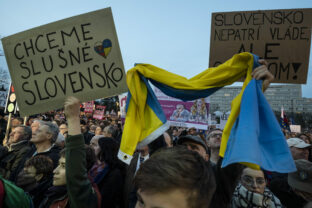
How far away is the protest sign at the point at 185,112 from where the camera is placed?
598 cm

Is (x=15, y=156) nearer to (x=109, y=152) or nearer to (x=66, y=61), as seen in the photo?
(x=109, y=152)

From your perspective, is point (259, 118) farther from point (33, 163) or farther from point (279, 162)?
point (33, 163)

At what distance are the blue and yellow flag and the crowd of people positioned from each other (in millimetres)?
247

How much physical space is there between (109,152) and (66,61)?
3.97 feet

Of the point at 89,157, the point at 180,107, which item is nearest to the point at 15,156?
the point at 89,157

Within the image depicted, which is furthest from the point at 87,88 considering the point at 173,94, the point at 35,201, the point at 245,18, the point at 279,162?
the point at 245,18

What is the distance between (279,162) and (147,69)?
4.58ft

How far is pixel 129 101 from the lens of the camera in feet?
7.59

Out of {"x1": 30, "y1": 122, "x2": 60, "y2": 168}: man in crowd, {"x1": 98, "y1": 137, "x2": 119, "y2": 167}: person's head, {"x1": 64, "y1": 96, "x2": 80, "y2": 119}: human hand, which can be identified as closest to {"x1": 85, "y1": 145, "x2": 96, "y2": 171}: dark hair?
{"x1": 98, "y1": 137, "x2": 119, "y2": 167}: person's head

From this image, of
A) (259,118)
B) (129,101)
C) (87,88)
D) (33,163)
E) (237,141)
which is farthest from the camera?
(33,163)

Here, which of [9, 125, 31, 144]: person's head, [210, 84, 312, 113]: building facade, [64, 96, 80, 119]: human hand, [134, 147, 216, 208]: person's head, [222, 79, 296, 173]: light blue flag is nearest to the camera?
[134, 147, 216, 208]: person's head

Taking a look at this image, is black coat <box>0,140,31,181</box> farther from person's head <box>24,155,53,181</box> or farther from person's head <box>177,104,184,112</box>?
person's head <box>177,104,184,112</box>

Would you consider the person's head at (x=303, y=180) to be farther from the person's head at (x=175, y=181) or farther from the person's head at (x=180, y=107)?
the person's head at (x=180, y=107)

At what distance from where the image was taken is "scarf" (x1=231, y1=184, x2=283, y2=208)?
2.39 metres
